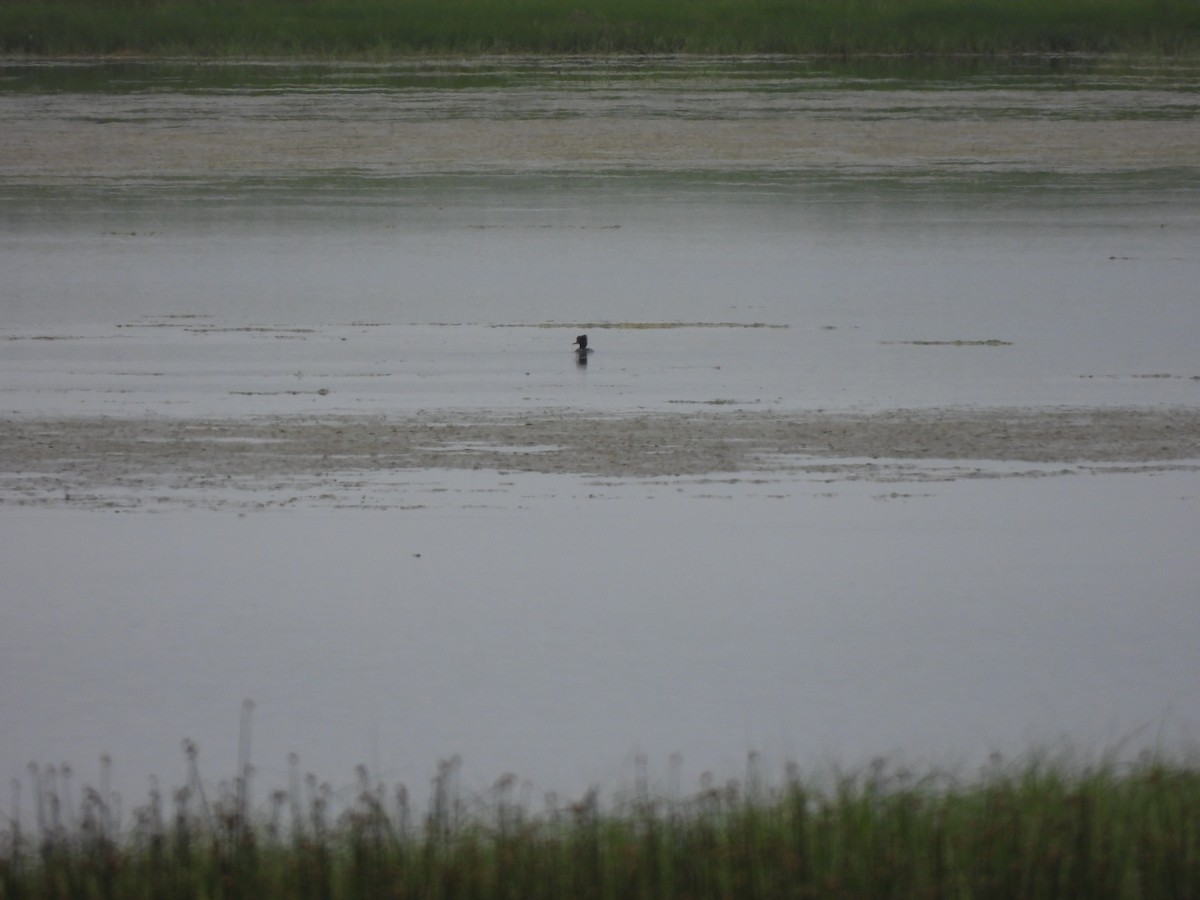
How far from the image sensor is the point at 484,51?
48500mm

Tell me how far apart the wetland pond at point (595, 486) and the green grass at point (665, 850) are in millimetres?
693

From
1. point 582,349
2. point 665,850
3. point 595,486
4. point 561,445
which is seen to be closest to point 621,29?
point 582,349

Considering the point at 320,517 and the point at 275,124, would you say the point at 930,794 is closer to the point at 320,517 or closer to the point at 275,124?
the point at 320,517

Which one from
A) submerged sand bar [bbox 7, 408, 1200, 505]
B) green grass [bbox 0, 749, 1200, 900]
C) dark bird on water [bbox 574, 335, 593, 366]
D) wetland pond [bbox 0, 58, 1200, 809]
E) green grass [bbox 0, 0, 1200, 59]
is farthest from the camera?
green grass [bbox 0, 0, 1200, 59]

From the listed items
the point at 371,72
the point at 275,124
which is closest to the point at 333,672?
the point at 275,124

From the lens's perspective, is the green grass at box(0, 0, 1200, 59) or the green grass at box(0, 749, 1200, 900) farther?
the green grass at box(0, 0, 1200, 59)

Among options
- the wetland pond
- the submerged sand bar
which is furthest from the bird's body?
the submerged sand bar

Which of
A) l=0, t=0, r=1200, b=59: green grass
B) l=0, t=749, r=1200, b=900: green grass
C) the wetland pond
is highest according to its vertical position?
l=0, t=0, r=1200, b=59: green grass

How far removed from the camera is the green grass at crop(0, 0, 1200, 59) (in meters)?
48.9

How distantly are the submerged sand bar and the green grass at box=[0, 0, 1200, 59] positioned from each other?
125 ft

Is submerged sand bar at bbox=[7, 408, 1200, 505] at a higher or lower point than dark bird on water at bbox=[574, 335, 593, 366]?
lower

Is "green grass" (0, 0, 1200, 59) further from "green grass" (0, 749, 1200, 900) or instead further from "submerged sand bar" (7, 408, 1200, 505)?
"green grass" (0, 749, 1200, 900)

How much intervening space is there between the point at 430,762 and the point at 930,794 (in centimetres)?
180

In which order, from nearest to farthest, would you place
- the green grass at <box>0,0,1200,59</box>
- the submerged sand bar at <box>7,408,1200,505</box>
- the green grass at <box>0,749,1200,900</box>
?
Answer: the green grass at <box>0,749,1200,900</box> → the submerged sand bar at <box>7,408,1200,505</box> → the green grass at <box>0,0,1200,59</box>
